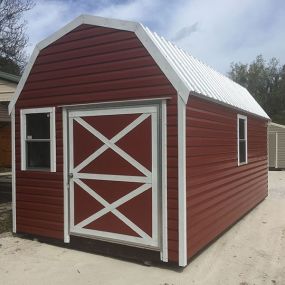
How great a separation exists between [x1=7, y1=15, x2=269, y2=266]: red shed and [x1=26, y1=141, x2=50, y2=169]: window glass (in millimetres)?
19

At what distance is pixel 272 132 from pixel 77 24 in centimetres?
1844

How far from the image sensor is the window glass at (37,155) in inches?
299

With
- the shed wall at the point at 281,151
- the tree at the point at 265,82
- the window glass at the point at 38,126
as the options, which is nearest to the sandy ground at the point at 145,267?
the window glass at the point at 38,126

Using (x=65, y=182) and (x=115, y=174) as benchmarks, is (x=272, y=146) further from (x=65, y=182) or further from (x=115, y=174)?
(x=115, y=174)

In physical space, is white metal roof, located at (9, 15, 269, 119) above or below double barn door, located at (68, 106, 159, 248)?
above

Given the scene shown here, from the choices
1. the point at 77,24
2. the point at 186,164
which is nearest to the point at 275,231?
the point at 186,164

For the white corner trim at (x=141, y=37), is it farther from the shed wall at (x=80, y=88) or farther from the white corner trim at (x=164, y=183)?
the white corner trim at (x=164, y=183)

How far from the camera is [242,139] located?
9.47 metres

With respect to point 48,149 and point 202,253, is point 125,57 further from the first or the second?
point 202,253

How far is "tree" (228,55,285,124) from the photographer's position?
48.8 metres

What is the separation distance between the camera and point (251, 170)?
10.3 meters

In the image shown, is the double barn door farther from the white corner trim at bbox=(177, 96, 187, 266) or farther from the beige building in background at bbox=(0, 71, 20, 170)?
the beige building in background at bbox=(0, 71, 20, 170)

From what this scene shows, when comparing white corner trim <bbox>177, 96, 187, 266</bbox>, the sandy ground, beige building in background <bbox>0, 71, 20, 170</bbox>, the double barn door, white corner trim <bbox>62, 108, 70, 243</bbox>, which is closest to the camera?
the sandy ground

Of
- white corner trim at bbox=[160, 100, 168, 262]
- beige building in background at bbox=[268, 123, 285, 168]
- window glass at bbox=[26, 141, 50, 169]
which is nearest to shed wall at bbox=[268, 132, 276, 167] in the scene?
beige building in background at bbox=[268, 123, 285, 168]
